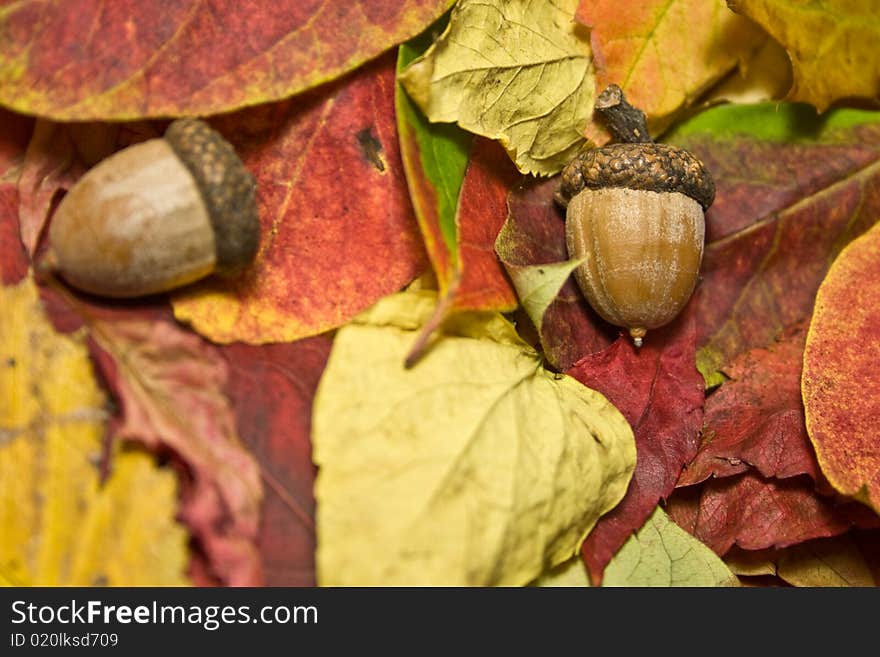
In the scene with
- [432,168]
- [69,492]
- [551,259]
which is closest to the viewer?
[69,492]

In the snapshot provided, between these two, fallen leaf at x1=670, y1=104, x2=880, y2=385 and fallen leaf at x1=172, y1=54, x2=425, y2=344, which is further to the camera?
fallen leaf at x1=670, y1=104, x2=880, y2=385

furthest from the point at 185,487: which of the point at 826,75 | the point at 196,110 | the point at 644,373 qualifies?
the point at 826,75

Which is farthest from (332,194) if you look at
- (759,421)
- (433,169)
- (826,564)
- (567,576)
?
(826,564)

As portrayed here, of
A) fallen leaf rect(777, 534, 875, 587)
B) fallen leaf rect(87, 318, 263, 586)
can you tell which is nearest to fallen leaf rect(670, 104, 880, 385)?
fallen leaf rect(777, 534, 875, 587)

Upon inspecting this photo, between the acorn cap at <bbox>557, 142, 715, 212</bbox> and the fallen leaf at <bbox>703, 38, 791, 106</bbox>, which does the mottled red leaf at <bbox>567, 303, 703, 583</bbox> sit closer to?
the acorn cap at <bbox>557, 142, 715, 212</bbox>

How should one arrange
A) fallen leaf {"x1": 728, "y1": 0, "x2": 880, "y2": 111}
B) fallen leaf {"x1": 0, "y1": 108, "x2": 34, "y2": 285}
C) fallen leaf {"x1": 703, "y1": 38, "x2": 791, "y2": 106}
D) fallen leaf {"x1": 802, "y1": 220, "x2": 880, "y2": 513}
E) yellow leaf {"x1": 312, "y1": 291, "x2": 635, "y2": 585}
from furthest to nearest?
fallen leaf {"x1": 703, "y1": 38, "x2": 791, "y2": 106} → fallen leaf {"x1": 728, "y1": 0, "x2": 880, "y2": 111} → fallen leaf {"x1": 802, "y1": 220, "x2": 880, "y2": 513} → fallen leaf {"x1": 0, "y1": 108, "x2": 34, "y2": 285} → yellow leaf {"x1": 312, "y1": 291, "x2": 635, "y2": 585}

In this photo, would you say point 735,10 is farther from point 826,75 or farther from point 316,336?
point 316,336

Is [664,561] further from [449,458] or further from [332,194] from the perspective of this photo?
[332,194]
